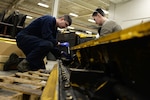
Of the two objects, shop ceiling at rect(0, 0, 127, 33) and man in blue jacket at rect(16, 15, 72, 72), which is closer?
man in blue jacket at rect(16, 15, 72, 72)

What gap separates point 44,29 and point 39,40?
0.20 m

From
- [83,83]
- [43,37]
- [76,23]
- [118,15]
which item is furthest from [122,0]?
[76,23]

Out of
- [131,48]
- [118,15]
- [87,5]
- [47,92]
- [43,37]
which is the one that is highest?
[87,5]

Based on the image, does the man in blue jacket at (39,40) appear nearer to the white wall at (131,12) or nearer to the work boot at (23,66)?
the work boot at (23,66)

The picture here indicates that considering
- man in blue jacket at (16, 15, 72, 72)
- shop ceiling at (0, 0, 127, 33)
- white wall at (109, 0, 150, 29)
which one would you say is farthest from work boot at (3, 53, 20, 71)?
shop ceiling at (0, 0, 127, 33)

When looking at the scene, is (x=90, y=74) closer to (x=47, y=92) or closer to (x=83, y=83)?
(x=83, y=83)

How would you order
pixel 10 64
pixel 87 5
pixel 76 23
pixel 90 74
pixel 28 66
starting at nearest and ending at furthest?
pixel 90 74, pixel 28 66, pixel 10 64, pixel 87 5, pixel 76 23

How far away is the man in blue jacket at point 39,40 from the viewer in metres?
2.92

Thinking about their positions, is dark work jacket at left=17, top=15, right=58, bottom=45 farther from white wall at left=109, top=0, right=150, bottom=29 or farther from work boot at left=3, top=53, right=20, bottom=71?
white wall at left=109, top=0, right=150, bottom=29

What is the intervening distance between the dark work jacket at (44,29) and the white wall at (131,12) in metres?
3.37

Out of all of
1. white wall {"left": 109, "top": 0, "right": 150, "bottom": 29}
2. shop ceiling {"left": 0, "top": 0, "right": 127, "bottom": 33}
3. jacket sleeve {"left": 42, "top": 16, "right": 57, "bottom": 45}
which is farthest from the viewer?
shop ceiling {"left": 0, "top": 0, "right": 127, "bottom": 33}

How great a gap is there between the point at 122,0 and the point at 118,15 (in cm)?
56

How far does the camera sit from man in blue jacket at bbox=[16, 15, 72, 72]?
2.92m

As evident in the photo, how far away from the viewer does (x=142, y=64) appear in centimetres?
84
